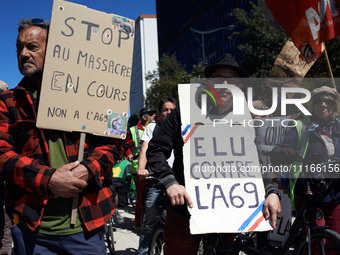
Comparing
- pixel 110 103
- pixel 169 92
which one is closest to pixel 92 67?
pixel 110 103

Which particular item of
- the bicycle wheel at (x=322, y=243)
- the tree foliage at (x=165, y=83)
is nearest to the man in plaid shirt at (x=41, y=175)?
the bicycle wheel at (x=322, y=243)

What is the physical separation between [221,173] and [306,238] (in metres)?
1.09

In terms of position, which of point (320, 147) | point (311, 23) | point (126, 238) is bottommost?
point (126, 238)

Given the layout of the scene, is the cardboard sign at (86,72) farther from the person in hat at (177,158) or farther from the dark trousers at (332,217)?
the dark trousers at (332,217)

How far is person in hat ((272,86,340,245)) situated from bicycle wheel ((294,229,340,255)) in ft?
1.44

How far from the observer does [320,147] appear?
3396mm

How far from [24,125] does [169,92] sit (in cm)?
2293

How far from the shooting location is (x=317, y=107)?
3.71 metres

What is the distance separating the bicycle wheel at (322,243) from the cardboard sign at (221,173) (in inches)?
28.5

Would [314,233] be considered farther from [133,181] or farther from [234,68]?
[133,181]

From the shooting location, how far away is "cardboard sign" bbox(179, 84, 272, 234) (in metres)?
2.20

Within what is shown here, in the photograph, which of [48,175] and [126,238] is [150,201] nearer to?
[126,238]

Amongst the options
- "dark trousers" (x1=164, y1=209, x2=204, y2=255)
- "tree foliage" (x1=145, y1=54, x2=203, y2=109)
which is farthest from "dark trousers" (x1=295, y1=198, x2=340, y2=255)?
"tree foliage" (x1=145, y1=54, x2=203, y2=109)

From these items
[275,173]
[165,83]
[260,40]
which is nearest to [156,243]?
[275,173]
